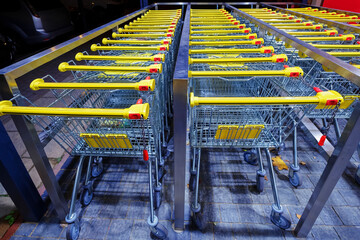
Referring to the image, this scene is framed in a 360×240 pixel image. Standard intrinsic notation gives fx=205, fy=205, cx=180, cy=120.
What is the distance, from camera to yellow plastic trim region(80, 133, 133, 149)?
1522 mm

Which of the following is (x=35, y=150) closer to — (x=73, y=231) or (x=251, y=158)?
(x=73, y=231)

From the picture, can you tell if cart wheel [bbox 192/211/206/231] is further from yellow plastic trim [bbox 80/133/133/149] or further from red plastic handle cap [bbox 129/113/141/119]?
red plastic handle cap [bbox 129/113/141/119]

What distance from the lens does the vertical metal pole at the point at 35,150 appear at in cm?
132

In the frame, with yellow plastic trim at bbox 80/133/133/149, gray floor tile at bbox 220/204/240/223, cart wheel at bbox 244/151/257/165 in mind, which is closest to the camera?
yellow plastic trim at bbox 80/133/133/149

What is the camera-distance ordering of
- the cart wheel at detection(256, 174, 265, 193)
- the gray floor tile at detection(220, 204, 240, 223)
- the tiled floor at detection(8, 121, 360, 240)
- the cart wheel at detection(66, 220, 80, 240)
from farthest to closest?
the cart wheel at detection(256, 174, 265, 193), the gray floor tile at detection(220, 204, 240, 223), the tiled floor at detection(8, 121, 360, 240), the cart wheel at detection(66, 220, 80, 240)

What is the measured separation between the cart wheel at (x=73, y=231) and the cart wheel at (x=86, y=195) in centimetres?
21

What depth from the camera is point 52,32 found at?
5988 millimetres

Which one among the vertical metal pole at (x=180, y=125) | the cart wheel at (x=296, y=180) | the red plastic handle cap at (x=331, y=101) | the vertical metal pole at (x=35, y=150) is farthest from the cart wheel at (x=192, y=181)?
the red plastic handle cap at (x=331, y=101)

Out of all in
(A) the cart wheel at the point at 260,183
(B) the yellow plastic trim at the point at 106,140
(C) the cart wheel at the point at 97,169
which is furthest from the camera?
(C) the cart wheel at the point at 97,169

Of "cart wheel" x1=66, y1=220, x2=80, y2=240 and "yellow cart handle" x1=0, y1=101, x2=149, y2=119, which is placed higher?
"yellow cart handle" x1=0, y1=101, x2=149, y2=119

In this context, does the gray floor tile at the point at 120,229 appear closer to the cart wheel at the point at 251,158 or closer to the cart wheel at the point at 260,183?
the cart wheel at the point at 260,183

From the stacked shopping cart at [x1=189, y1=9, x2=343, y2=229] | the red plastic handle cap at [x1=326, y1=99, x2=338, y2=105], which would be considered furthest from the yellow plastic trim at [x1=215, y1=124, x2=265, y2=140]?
the red plastic handle cap at [x1=326, y1=99, x2=338, y2=105]

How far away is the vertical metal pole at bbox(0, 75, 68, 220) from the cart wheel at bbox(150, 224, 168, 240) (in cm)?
83

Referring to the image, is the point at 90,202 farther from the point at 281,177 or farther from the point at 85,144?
the point at 281,177
